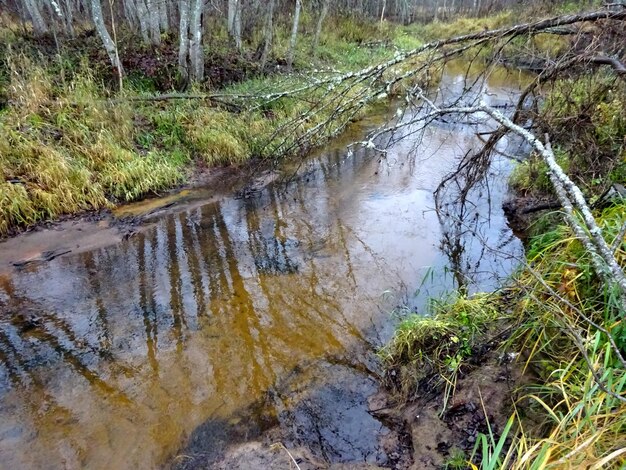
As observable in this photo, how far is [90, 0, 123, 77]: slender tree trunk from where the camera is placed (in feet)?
27.4

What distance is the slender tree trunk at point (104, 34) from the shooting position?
8361 mm

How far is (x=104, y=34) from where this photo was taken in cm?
859

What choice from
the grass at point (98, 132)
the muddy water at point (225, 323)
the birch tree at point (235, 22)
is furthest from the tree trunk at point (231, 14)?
the muddy water at point (225, 323)

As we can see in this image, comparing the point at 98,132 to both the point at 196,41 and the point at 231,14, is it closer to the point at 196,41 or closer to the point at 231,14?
the point at 196,41

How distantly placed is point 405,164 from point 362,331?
5357 mm

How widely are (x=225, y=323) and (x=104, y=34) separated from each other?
7529mm

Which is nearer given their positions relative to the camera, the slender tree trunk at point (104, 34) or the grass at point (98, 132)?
the grass at point (98, 132)

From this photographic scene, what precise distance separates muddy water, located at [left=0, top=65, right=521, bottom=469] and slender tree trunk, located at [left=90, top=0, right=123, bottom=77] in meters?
4.39

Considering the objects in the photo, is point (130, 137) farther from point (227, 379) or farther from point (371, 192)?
point (227, 379)

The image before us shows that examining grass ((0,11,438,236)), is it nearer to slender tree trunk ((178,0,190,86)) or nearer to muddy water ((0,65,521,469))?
slender tree trunk ((178,0,190,86))

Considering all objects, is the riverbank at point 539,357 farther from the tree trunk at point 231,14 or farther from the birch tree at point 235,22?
the tree trunk at point 231,14

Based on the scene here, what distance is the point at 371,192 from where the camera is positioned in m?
7.63

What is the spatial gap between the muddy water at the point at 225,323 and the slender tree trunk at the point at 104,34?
4386 millimetres

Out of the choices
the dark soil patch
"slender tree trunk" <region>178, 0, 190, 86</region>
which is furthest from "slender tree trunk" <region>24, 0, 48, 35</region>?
the dark soil patch
